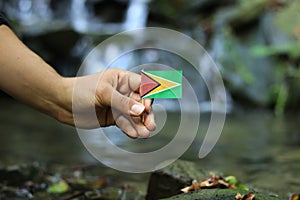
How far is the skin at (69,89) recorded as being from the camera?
171 centimetres

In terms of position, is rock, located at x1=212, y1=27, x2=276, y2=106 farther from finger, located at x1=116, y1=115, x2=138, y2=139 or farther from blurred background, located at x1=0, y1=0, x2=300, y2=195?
finger, located at x1=116, y1=115, x2=138, y2=139

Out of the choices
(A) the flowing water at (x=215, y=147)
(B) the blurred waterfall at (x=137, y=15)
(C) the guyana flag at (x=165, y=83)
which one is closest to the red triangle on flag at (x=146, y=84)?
(C) the guyana flag at (x=165, y=83)

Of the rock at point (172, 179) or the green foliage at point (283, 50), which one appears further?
the green foliage at point (283, 50)

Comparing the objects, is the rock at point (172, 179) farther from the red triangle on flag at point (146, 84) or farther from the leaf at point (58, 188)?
the red triangle on flag at point (146, 84)

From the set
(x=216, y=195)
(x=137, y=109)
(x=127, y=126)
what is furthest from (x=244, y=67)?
(x=137, y=109)

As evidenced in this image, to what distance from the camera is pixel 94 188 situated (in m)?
2.98

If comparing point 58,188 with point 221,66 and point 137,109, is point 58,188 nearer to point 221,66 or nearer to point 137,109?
point 137,109

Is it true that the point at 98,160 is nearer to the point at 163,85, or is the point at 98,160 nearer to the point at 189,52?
the point at 163,85

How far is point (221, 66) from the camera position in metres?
9.19

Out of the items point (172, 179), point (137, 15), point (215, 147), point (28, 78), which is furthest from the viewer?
point (137, 15)

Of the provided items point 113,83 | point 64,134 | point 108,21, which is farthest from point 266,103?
point 113,83

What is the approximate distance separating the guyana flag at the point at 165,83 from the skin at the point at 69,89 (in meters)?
0.06

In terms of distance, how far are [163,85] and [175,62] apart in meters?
7.93

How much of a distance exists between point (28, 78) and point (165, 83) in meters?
0.64
